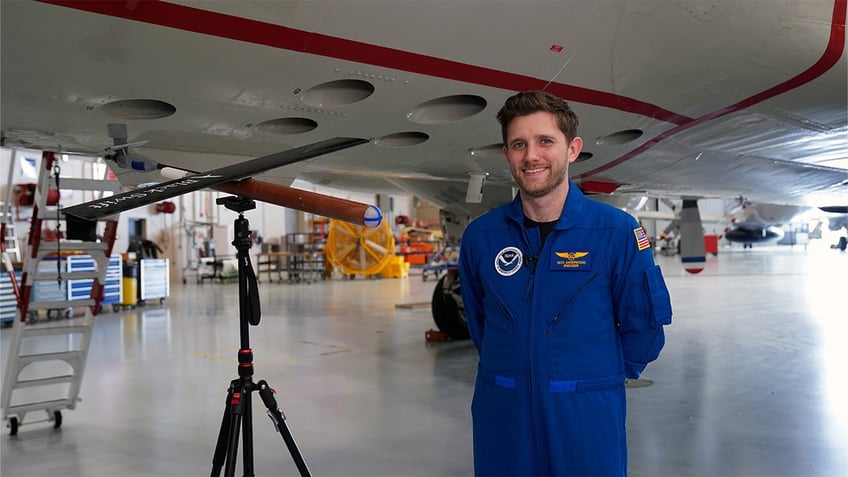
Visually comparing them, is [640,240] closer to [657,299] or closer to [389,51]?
[657,299]

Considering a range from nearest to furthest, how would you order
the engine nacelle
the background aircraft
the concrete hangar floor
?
the background aircraft, the concrete hangar floor, the engine nacelle

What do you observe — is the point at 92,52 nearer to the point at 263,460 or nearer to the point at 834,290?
the point at 263,460

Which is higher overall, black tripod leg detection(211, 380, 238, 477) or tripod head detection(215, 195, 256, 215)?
tripod head detection(215, 195, 256, 215)

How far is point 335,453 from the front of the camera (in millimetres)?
4043

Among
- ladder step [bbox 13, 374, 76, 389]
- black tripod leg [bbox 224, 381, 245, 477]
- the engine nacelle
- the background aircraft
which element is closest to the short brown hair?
the background aircraft

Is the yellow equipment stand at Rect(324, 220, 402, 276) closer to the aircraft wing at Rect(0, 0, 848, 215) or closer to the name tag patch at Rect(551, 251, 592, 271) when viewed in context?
the aircraft wing at Rect(0, 0, 848, 215)

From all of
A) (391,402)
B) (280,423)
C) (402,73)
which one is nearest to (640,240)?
(280,423)

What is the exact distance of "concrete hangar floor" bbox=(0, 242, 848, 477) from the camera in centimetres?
387

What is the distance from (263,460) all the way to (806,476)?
3.17 meters

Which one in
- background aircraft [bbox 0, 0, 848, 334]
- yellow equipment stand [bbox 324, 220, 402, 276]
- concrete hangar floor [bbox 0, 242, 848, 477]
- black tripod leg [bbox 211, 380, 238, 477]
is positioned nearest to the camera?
black tripod leg [bbox 211, 380, 238, 477]

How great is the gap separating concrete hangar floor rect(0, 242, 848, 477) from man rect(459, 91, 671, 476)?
201cm

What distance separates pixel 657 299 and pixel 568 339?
280mm

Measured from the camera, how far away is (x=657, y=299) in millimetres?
1800

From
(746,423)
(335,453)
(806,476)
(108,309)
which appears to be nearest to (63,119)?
(335,453)
